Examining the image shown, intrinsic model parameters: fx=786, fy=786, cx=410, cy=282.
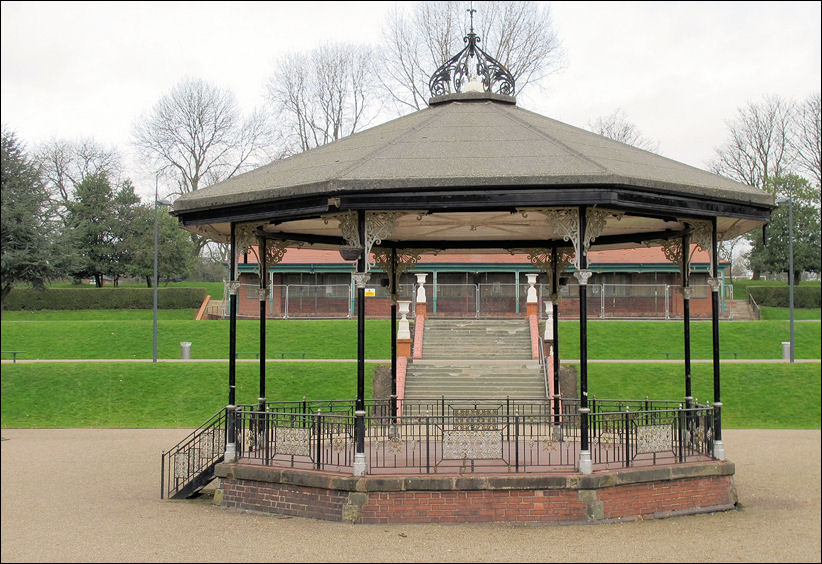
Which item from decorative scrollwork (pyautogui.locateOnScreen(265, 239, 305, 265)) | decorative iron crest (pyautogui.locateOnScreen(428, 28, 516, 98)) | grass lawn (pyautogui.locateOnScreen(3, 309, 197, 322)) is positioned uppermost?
decorative iron crest (pyautogui.locateOnScreen(428, 28, 516, 98))

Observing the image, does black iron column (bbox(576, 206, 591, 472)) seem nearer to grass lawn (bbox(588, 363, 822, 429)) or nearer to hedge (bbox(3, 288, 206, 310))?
grass lawn (bbox(588, 363, 822, 429))

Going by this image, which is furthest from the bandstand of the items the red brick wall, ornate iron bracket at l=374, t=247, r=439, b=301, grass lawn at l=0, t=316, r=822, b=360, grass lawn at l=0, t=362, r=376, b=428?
grass lawn at l=0, t=316, r=822, b=360

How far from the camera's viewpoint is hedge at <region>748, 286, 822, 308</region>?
47.5m

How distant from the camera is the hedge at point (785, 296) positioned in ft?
156

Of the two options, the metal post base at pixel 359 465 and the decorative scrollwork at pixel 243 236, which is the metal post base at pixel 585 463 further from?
the decorative scrollwork at pixel 243 236

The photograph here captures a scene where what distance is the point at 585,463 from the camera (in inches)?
425

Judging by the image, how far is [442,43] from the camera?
138 ft

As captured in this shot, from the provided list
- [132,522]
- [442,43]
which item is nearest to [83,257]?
[442,43]

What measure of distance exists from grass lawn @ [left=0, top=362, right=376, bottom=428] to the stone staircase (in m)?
2.18

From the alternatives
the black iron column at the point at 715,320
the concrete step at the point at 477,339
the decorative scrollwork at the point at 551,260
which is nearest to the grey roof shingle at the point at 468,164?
the black iron column at the point at 715,320

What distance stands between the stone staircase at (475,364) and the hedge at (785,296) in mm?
24560

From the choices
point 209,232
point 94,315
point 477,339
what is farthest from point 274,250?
point 94,315

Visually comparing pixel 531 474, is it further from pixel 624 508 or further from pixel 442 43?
pixel 442 43

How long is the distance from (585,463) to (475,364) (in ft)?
51.7
